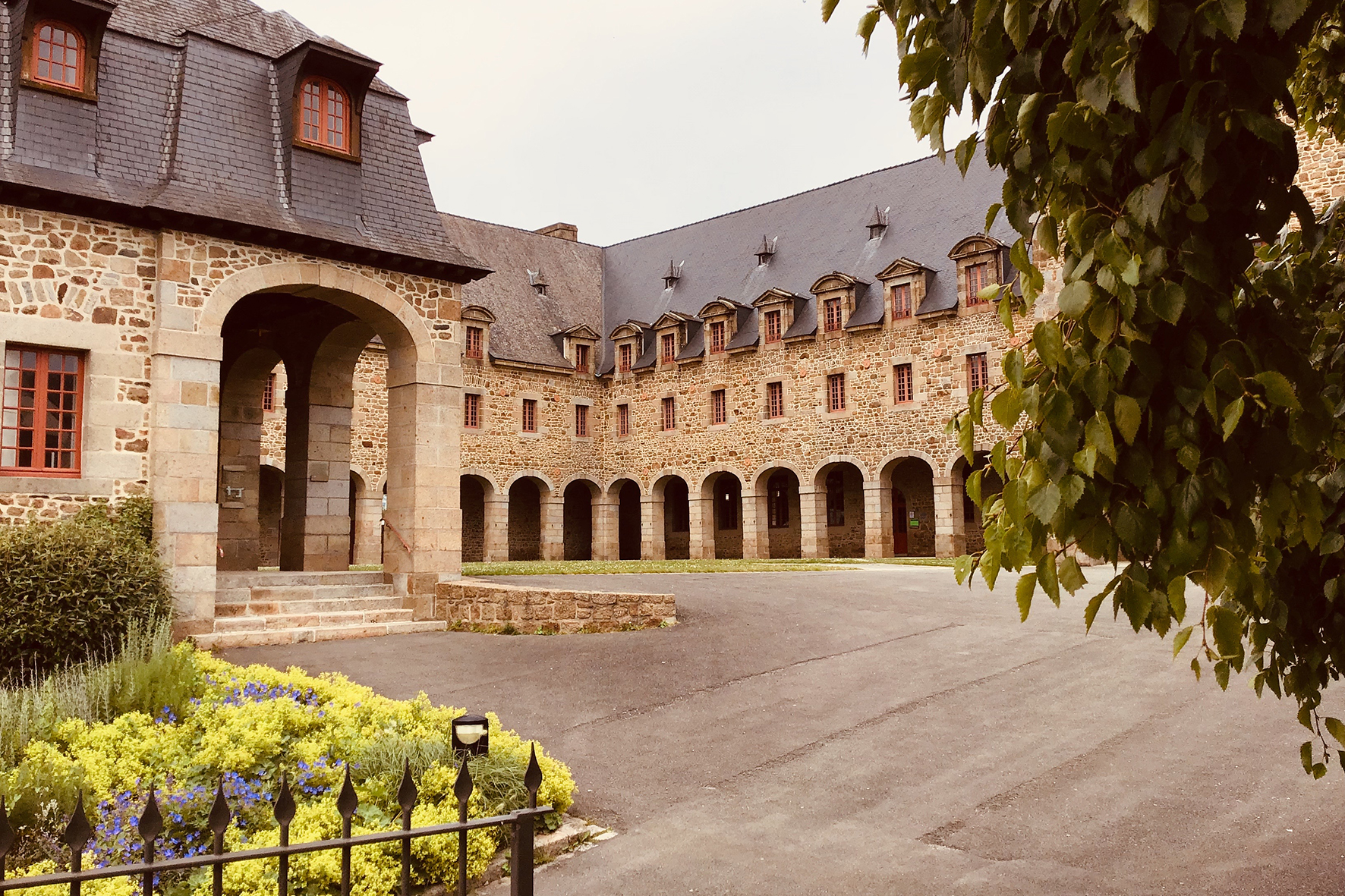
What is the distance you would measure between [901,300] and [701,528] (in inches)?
362

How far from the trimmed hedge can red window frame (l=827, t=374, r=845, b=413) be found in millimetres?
21172

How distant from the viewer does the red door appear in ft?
98.1

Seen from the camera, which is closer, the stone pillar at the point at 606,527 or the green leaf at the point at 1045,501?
the green leaf at the point at 1045,501

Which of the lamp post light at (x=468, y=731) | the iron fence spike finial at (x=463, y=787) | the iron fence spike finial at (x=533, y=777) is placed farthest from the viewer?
the lamp post light at (x=468, y=731)

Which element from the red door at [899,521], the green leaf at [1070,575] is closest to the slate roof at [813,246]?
the red door at [899,521]

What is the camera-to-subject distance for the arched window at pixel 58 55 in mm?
10453

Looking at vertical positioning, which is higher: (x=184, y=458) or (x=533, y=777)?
(x=184, y=458)

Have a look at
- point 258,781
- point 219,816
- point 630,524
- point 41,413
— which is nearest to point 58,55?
point 41,413

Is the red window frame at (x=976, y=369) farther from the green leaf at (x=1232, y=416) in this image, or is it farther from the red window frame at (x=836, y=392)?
the green leaf at (x=1232, y=416)

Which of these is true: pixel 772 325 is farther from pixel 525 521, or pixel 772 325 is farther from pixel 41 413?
pixel 41 413

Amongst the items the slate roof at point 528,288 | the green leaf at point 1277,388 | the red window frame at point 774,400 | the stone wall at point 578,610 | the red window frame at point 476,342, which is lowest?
the stone wall at point 578,610

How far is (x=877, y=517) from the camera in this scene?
89.6 ft

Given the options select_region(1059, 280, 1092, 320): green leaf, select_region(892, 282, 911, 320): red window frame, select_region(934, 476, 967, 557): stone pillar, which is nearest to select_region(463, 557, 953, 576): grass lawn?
select_region(934, 476, 967, 557): stone pillar

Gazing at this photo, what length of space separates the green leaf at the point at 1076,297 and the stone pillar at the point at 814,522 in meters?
27.0
